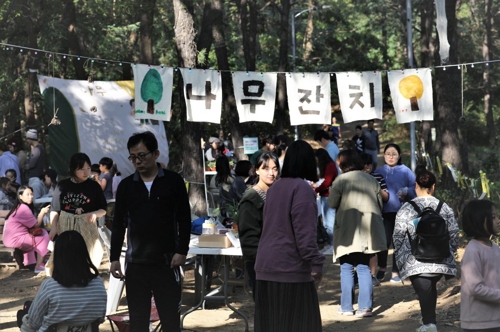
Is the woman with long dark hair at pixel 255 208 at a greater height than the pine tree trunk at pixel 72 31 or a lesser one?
lesser

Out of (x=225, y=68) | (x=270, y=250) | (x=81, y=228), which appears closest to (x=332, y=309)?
(x=81, y=228)

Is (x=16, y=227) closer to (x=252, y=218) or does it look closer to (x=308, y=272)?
(x=252, y=218)

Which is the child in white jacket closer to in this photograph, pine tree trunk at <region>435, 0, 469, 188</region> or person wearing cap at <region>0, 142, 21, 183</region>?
pine tree trunk at <region>435, 0, 469, 188</region>

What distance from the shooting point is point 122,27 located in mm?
32500

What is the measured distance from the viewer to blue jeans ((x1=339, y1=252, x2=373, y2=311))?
9102 millimetres

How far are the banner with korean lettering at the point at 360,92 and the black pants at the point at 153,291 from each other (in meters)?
10.2

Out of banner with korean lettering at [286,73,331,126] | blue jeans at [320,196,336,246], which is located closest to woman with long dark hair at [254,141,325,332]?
blue jeans at [320,196,336,246]

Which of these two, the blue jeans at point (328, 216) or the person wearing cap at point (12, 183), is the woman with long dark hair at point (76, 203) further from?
the person wearing cap at point (12, 183)

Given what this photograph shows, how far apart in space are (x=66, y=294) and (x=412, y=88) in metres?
11.5

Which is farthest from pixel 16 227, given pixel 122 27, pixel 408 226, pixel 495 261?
pixel 122 27

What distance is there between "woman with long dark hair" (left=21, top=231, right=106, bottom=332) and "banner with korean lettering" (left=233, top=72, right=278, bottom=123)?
10.5m

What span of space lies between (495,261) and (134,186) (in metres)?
2.61

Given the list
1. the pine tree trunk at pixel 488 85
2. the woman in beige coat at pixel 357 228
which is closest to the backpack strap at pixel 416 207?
the woman in beige coat at pixel 357 228

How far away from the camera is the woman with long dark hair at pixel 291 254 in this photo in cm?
569
